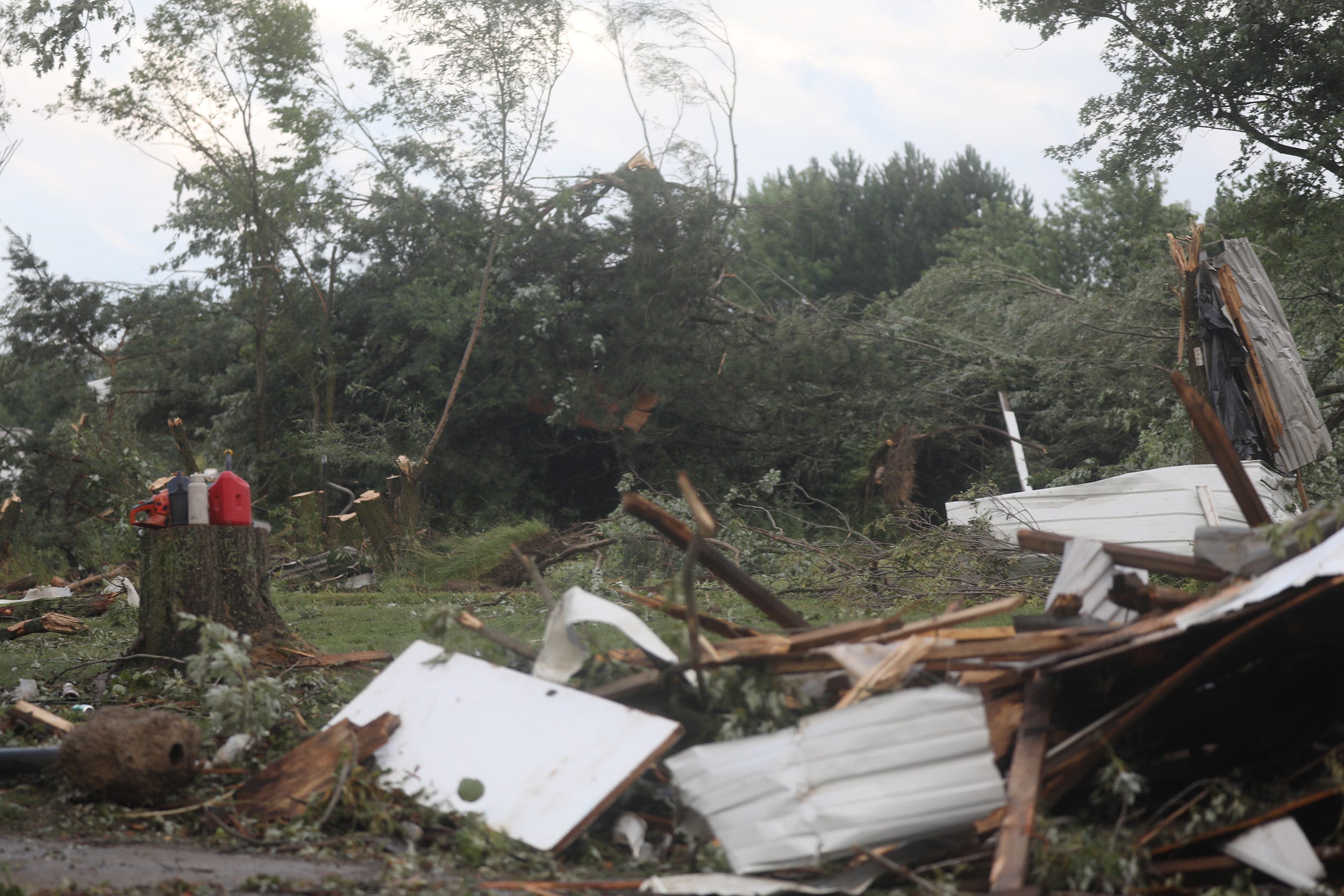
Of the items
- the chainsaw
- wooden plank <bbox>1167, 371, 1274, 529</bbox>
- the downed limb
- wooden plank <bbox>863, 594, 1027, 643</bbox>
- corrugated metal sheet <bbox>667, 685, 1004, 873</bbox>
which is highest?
wooden plank <bbox>1167, 371, 1274, 529</bbox>

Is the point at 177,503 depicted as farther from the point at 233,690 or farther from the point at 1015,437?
the point at 1015,437

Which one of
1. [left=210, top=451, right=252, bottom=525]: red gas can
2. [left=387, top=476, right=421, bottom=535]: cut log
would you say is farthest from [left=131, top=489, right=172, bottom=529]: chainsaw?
[left=387, top=476, right=421, bottom=535]: cut log

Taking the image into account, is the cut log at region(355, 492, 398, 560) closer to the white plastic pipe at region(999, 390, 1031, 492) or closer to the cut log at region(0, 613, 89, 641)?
the cut log at region(0, 613, 89, 641)

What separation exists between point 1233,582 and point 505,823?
83.4 inches

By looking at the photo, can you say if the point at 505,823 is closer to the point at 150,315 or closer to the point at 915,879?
the point at 915,879

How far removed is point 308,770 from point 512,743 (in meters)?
0.65

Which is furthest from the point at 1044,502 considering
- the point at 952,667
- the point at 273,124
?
the point at 273,124

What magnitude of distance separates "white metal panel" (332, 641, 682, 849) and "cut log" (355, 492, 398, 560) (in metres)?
6.58

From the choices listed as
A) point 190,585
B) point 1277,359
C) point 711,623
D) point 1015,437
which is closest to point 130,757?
point 711,623

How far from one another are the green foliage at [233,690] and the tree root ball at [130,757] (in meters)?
0.25

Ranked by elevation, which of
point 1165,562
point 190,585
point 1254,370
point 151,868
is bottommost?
point 151,868

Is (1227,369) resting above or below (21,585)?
above

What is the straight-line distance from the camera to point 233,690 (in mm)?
3570

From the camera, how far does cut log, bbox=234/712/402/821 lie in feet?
10.1
